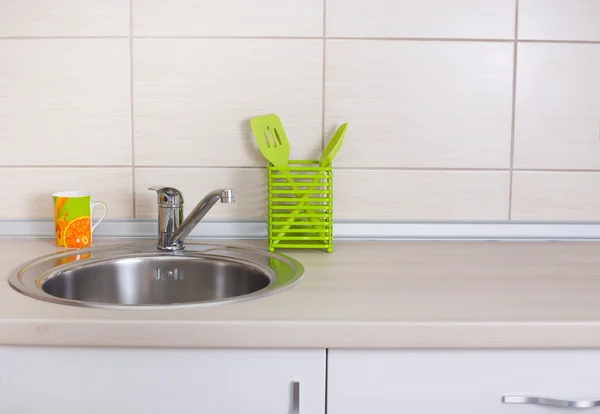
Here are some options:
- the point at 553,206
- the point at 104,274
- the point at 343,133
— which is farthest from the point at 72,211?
the point at 553,206

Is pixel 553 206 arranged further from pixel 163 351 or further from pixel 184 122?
pixel 163 351

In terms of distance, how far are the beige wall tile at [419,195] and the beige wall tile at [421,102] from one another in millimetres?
29

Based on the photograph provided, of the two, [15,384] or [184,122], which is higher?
[184,122]

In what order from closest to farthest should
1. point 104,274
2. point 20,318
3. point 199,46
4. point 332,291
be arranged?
point 20,318 < point 332,291 < point 104,274 < point 199,46

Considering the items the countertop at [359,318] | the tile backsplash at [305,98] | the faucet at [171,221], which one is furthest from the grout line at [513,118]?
the faucet at [171,221]

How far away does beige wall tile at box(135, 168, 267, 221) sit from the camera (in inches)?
60.6

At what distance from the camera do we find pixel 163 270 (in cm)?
141

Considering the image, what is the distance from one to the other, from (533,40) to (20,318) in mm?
1267

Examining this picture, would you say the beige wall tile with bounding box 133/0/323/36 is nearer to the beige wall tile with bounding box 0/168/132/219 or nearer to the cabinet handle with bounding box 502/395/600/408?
the beige wall tile with bounding box 0/168/132/219

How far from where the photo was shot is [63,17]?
150cm

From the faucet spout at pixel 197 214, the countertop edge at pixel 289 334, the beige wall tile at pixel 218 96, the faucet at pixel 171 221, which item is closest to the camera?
the countertop edge at pixel 289 334

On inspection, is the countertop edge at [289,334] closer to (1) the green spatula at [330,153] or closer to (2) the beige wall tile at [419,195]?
(1) the green spatula at [330,153]

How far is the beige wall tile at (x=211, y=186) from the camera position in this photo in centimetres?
154

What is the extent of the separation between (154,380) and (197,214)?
0.48 metres
